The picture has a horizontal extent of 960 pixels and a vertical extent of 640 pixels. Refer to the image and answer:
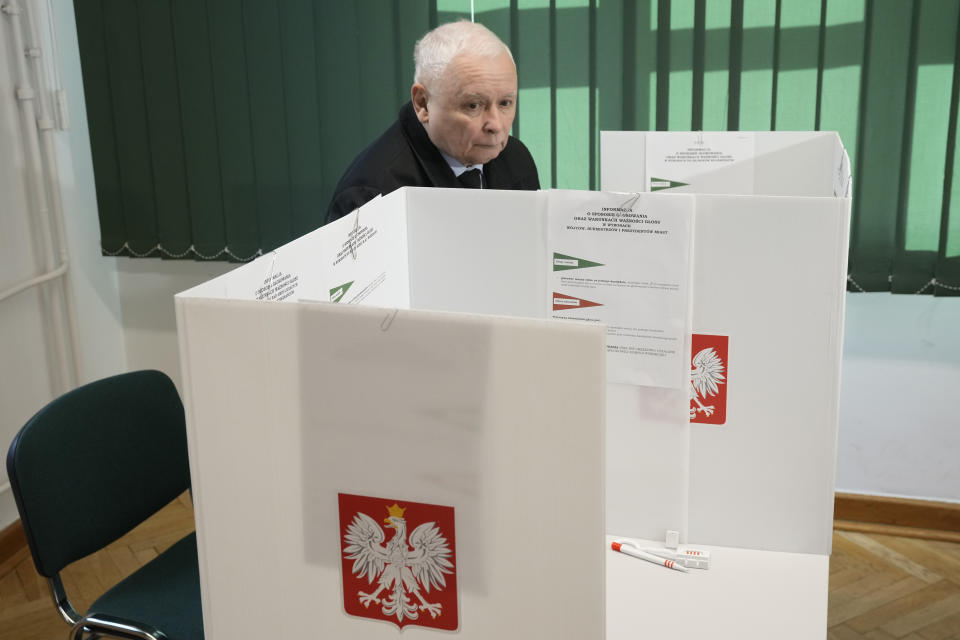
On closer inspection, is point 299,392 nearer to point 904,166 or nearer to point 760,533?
point 760,533

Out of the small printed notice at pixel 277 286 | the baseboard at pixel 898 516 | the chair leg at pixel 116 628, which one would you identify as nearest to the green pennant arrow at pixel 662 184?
the small printed notice at pixel 277 286

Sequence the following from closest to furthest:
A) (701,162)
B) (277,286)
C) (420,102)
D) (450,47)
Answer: (277,286), (701,162), (450,47), (420,102)

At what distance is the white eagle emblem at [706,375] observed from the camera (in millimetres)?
1239

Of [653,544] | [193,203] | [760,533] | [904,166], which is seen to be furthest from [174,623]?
[904,166]

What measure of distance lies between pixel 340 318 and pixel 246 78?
2287 millimetres

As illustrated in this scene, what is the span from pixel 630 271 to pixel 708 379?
0.58 ft

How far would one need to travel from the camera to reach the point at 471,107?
202cm

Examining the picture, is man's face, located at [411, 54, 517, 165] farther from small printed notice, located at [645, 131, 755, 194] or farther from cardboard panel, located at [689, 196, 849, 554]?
cardboard panel, located at [689, 196, 849, 554]

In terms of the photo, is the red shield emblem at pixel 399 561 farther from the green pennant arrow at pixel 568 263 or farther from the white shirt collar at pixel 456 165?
the white shirt collar at pixel 456 165

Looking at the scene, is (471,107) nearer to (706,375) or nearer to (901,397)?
(706,375)

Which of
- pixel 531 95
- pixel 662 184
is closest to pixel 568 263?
pixel 662 184

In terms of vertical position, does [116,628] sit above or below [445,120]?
below

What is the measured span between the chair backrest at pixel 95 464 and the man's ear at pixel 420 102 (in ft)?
2.55

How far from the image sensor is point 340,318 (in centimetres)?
79
